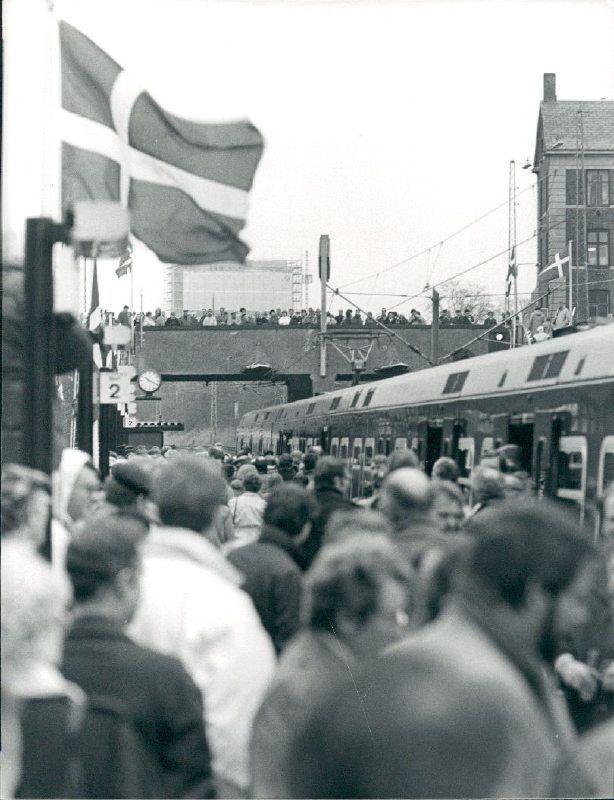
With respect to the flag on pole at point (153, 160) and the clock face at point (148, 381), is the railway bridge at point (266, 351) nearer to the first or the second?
the clock face at point (148, 381)

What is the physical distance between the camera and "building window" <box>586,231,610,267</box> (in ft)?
183

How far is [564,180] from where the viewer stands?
51.4 m

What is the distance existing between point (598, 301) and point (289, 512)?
170ft

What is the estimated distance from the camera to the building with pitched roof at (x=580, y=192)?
4766cm

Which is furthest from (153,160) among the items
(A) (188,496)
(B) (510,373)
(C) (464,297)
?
(C) (464,297)

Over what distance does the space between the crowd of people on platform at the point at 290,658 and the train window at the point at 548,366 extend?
5.57 metres

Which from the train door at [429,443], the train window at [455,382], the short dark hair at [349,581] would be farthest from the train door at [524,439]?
the short dark hair at [349,581]

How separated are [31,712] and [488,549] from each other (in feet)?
4.53

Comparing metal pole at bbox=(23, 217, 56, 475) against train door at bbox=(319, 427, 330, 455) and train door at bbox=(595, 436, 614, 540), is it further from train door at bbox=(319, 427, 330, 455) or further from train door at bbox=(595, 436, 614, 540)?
train door at bbox=(319, 427, 330, 455)

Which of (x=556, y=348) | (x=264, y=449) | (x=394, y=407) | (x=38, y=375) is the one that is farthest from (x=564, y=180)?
(x=38, y=375)

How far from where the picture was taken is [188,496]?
5.40 metres

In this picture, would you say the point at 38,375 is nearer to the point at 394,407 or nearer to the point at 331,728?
the point at 331,728

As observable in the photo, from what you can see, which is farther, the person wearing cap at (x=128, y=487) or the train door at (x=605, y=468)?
the train door at (x=605, y=468)

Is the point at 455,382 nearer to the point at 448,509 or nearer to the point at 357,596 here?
the point at 448,509
